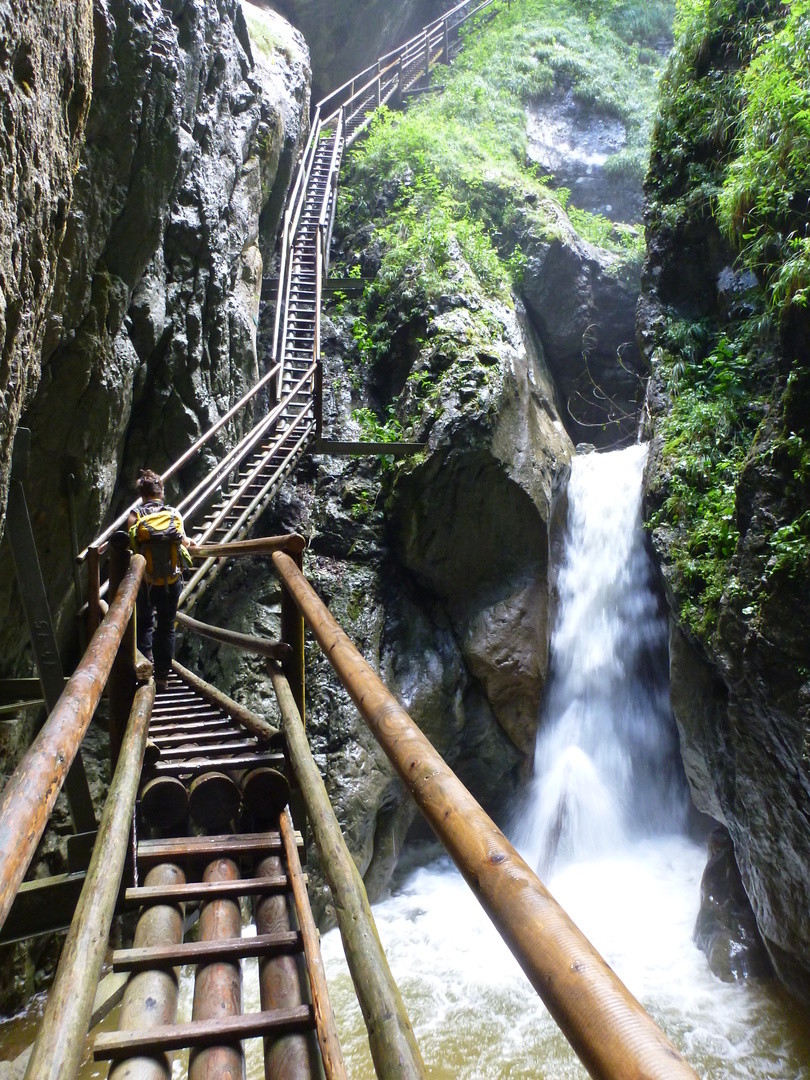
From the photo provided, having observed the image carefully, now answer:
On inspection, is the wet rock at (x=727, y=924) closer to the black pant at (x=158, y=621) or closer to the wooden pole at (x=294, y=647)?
the wooden pole at (x=294, y=647)

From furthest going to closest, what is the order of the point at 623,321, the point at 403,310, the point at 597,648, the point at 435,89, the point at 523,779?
the point at 435,89
the point at 623,321
the point at 403,310
the point at 597,648
the point at 523,779

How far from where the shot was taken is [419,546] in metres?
9.48

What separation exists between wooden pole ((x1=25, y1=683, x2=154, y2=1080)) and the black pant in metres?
2.89

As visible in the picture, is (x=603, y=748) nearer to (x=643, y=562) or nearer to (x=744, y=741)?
(x=643, y=562)

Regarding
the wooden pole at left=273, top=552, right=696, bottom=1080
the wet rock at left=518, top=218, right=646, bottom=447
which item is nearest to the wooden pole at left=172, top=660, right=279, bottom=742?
the wooden pole at left=273, top=552, right=696, bottom=1080

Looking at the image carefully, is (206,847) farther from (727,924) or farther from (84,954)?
(727,924)

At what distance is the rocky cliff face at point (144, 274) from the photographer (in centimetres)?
530

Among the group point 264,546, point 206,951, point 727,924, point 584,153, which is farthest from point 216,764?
point 584,153

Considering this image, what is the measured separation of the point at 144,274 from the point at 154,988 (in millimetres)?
6573

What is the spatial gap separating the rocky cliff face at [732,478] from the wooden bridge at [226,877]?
13.1ft

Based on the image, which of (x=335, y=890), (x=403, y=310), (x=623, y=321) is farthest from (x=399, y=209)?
(x=335, y=890)

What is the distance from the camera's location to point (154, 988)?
6.46 ft

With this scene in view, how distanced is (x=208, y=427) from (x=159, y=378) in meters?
1.07

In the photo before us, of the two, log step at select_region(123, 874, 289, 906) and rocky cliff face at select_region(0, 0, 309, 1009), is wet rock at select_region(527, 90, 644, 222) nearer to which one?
rocky cliff face at select_region(0, 0, 309, 1009)
